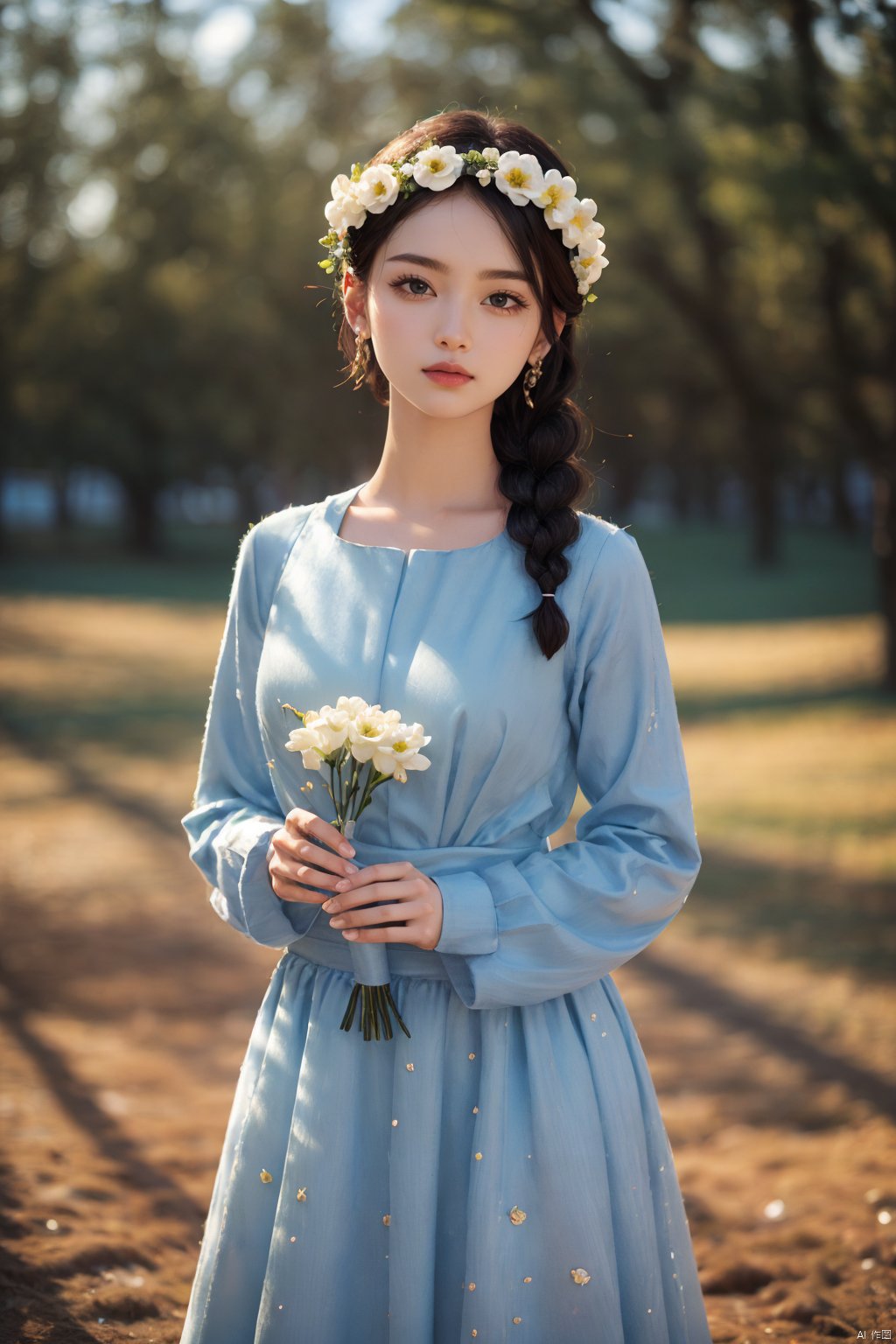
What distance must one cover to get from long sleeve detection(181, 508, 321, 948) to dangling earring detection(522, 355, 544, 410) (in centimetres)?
44

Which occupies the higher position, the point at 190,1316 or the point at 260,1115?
the point at 260,1115

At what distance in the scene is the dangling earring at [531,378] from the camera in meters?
2.29

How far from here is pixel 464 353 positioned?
2109 mm

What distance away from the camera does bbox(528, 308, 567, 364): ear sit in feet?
7.43

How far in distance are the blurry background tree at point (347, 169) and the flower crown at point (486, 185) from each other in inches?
8.5

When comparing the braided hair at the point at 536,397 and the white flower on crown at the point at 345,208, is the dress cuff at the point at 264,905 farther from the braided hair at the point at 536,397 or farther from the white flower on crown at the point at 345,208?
the white flower on crown at the point at 345,208

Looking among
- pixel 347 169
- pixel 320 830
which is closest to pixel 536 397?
pixel 320 830

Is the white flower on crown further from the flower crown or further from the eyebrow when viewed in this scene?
the eyebrow

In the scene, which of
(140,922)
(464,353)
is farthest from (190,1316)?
(140,922)

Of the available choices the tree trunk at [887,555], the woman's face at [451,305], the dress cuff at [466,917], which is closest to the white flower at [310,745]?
the dress cuff at [466,917]

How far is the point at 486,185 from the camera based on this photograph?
211cm

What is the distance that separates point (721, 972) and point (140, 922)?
301 centimetres

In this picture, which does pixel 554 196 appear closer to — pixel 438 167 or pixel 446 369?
pixel 438 167

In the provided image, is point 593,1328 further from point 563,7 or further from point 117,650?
point 117,650
